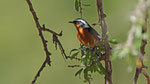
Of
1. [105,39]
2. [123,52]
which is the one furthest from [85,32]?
[123,52]

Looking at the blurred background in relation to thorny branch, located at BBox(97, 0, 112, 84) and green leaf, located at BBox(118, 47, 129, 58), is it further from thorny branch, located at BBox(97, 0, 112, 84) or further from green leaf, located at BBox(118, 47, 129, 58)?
green leaf, located at BBox(118, 47, 129, 58)

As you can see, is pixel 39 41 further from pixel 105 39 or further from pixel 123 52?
pixel 123 52

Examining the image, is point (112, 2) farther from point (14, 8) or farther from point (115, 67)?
point (14, 8)

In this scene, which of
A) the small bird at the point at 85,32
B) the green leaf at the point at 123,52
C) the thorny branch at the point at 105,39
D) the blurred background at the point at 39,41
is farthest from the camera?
the blurred background at the point at 39,41

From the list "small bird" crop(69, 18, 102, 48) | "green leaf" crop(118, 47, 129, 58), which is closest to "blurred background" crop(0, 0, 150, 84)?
"small bird" crop(69, 18, 102, 48)

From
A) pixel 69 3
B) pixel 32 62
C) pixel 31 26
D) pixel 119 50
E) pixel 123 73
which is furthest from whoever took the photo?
pixel 31 26

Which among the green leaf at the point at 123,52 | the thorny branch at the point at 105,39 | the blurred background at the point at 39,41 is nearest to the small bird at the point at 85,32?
the thorny branch at the point at 105,39

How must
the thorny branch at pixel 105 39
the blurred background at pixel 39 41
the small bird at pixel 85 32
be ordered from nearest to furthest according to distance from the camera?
the thorny branch at pixel 105 39
the small bird at pixel 85 32
the blurred background at pixel 39 41

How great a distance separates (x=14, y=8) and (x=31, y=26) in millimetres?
460

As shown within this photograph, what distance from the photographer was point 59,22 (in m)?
5.61

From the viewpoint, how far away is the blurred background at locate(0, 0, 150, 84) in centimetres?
498

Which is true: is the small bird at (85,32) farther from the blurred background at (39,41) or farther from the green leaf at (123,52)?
the blurred background at (39,41)

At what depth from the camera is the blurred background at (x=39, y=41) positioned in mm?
4984

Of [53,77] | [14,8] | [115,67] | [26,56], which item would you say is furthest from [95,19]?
[14,8]
